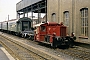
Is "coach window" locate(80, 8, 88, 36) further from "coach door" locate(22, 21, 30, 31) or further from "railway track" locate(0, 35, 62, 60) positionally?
"coach door" locate(22, 21, 30, 31)

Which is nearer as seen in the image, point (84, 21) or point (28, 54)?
point (28, 54)

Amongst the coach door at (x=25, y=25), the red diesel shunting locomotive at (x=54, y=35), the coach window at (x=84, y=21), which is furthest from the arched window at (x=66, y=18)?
the coach door at (x=25, y=25)

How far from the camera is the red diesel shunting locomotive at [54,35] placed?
64.9 ft

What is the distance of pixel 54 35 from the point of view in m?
19.9

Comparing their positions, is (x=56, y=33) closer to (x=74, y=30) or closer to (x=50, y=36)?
(x=50, y=36)

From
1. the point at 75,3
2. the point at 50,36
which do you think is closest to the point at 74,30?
the point at 75,3

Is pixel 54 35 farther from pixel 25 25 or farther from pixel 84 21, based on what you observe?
pixel 25 25

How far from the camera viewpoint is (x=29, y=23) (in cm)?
3841

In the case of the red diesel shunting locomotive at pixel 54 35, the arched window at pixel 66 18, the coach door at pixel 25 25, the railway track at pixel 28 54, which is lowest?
the railway track at pixel 28 54

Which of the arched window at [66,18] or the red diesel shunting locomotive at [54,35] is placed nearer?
the red diesel shunting locomotive at [54,35]

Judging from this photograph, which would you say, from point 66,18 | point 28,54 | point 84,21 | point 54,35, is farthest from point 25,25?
point 28,54

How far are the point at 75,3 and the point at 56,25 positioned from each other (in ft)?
20.0

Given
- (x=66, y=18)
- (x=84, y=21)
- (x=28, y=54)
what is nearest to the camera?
(x=28, y=54)

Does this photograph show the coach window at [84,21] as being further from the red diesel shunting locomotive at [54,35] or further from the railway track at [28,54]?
the railway track at [28,54]
